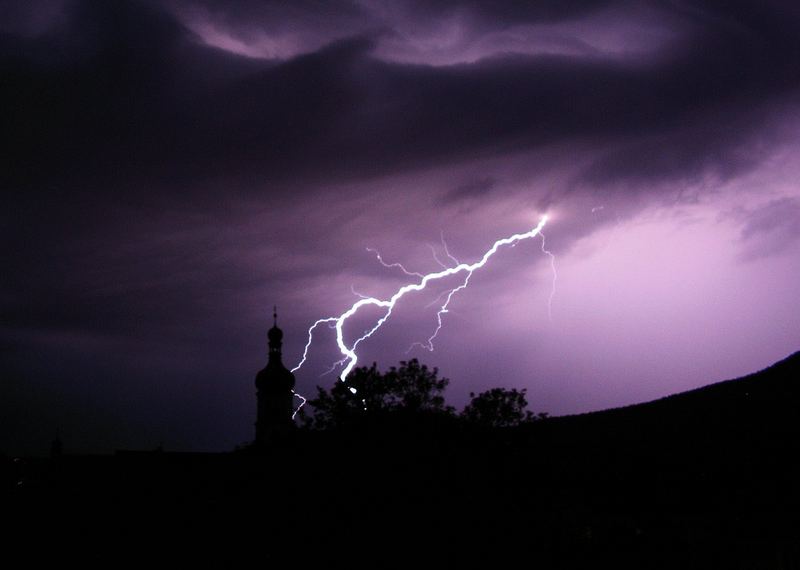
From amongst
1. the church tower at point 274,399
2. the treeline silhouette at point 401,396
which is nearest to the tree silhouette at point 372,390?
the treeline silhouette at point 401,396

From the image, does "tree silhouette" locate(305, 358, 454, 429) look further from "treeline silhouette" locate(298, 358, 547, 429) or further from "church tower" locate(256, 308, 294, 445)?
"church tower" locate(256, 308, 294, 445)

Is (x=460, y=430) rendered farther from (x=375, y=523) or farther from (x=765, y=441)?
(x=765, y=441)

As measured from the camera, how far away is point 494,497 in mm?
14102

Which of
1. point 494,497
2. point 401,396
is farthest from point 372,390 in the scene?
point 494,497

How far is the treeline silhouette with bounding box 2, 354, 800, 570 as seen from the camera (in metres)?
13.9

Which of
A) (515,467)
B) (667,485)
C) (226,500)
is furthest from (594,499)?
(226,500)

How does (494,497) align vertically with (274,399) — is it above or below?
below

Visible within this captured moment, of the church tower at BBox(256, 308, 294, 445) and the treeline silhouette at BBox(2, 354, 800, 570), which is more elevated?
the church tower at BBox(256, 308, 294, 445)

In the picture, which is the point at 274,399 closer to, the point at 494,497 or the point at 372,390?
the point at 372,390

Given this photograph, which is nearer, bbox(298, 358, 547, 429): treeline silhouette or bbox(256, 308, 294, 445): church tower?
bbox(298, 358, 547, 429): treeline silhouette

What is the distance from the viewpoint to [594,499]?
1666 cm

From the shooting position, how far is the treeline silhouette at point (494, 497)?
1391cm

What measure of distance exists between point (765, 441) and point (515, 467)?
5.52m

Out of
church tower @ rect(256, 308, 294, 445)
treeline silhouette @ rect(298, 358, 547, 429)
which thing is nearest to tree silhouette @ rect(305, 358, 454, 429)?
treeline silhouette @ rect(298, 358, 547, 429)
